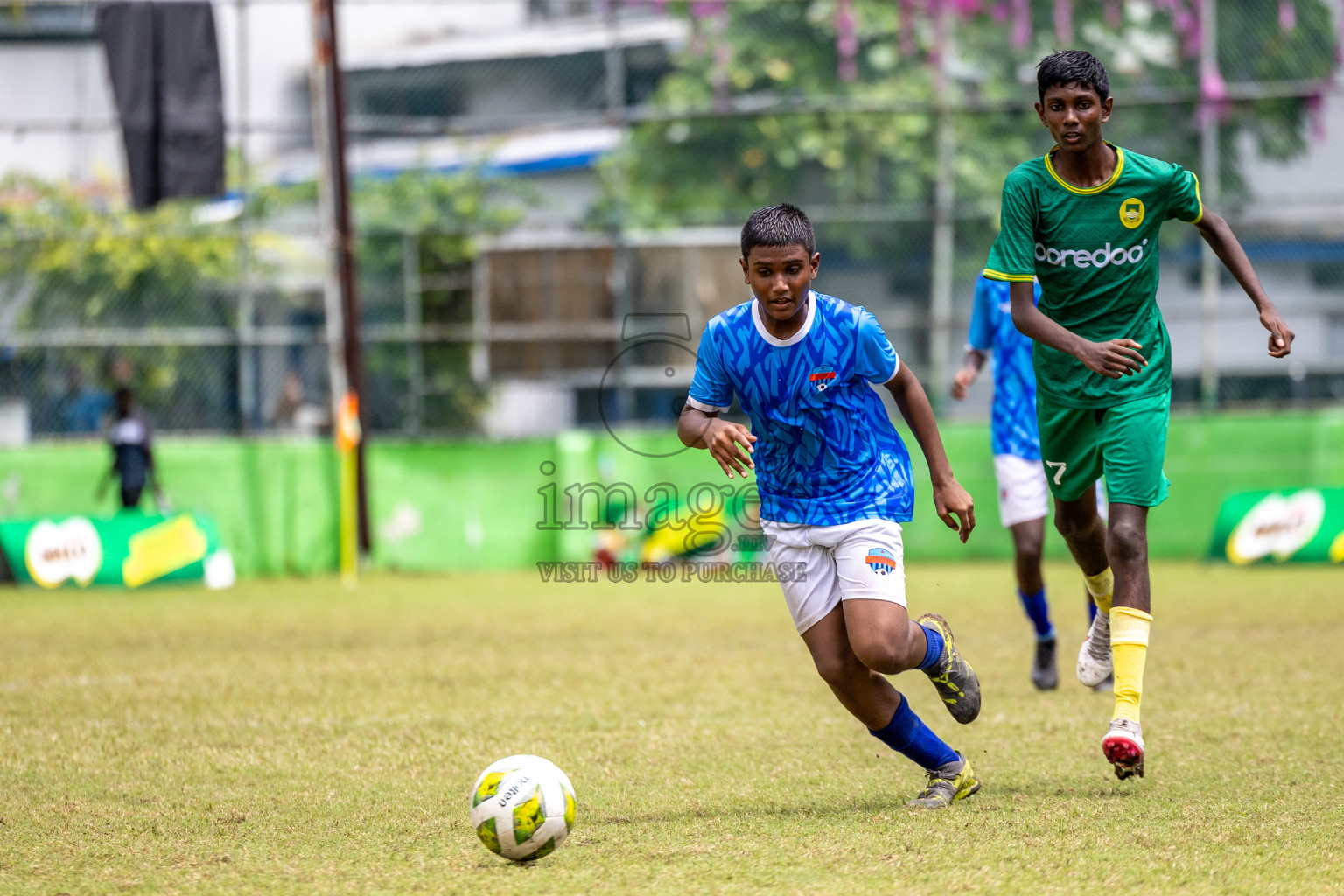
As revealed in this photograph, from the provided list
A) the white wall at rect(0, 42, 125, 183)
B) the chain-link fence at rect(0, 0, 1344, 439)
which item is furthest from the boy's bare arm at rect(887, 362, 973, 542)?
the white wall at rect(0, 42, 125, 183)

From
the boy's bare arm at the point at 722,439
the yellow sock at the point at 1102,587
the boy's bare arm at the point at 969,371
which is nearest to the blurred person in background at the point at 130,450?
the boy's bare arm at the point at 969,371

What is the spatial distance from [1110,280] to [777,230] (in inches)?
53.5

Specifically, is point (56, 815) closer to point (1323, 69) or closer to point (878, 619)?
point (878, 619)

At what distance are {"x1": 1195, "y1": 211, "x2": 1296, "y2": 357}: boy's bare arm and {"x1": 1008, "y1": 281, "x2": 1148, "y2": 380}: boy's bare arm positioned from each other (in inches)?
16.8

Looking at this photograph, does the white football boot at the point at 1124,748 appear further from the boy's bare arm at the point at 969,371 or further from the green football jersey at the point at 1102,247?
the boy's bare arm at the point at 969,371

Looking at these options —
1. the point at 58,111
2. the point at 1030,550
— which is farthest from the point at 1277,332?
the point at 58,111

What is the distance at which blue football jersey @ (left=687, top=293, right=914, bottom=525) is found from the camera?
14.8 ft

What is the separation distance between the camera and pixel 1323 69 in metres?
15.5

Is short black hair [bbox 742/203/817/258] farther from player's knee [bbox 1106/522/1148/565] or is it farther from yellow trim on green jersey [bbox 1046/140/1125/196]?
player's knee [bbox 1106/522/1148/565]

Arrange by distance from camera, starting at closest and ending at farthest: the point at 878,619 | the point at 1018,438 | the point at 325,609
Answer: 1. the point at 878,619
2. the point at 1018,438
3. the point at 325,609

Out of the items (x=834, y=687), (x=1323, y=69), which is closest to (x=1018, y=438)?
(x=834, y=687)

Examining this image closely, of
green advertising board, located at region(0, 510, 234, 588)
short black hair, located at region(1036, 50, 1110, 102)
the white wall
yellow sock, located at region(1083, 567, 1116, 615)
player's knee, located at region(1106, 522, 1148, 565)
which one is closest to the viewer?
short black hair, located at region(1036, 50, 1110, 102)

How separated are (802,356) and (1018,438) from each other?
3189 millimetres

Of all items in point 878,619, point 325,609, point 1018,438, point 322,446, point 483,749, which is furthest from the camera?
point 322,446
